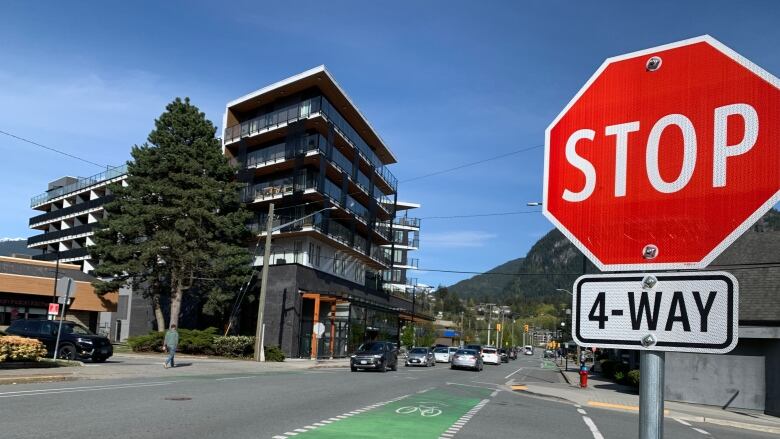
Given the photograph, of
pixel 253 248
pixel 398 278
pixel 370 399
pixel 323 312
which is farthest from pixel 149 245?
pixel 398 278

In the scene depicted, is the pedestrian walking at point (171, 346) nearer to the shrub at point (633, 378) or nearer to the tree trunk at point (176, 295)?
the tree trunk at point (176, 295)

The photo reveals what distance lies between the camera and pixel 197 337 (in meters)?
36.6

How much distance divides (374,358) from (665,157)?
1175 inches

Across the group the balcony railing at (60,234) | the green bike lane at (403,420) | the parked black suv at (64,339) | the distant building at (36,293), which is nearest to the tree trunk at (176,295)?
the distant building at (36,293)

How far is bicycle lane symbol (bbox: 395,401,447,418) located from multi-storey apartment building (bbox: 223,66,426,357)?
28.1 m

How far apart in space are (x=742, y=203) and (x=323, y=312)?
47288mm

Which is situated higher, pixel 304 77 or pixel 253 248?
pixel 304 77

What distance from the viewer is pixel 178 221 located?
130ft

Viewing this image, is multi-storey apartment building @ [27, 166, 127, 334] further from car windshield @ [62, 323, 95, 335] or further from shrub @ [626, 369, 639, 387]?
shrub @ [626, 369, 639, 387]

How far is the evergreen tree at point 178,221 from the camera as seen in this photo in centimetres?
4034

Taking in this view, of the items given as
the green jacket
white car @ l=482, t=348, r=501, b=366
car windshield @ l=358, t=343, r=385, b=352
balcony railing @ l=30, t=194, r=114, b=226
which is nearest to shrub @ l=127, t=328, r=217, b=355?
car windshield @ l=358, t=343, r=385, b=352

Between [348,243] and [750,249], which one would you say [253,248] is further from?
[750,249]

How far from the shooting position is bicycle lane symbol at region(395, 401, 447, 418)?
13544mm

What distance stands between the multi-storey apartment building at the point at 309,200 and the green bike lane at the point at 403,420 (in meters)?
27.7
